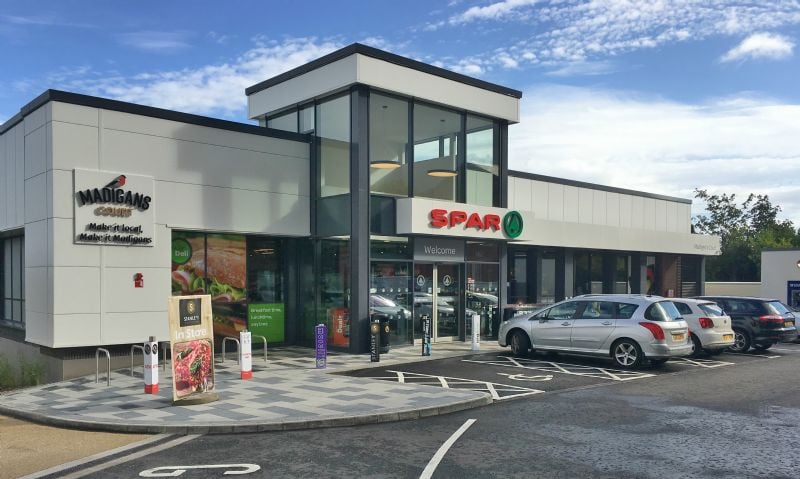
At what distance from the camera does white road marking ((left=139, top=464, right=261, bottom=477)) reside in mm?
6925

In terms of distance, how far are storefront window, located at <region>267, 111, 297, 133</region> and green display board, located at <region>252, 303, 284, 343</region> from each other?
509cm

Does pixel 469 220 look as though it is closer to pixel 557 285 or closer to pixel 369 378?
pixel 369 378

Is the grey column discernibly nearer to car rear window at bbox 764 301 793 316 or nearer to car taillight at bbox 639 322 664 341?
car taillight at bbox 639 322 664 341

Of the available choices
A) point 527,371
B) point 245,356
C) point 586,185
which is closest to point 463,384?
point 527,371

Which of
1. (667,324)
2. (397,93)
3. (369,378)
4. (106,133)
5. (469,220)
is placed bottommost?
(369,378)

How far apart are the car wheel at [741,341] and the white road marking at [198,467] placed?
1568 cm

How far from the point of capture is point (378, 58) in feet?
56.5

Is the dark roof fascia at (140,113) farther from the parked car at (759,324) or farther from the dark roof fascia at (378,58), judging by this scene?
the parked car at (759,324)

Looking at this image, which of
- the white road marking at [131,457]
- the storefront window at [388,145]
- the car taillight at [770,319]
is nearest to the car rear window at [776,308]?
the car taillight at [770,319]

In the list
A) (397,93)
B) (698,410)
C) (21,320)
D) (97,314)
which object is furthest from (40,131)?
(698,410)

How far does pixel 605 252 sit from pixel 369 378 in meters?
18.0

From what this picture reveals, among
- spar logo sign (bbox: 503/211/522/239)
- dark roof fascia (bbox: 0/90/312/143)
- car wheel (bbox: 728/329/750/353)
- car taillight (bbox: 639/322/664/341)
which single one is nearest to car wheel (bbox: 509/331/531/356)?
car taillight (bbox: 639/322/664/341)

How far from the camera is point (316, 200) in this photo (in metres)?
18.6

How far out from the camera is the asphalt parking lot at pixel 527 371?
1254cm
